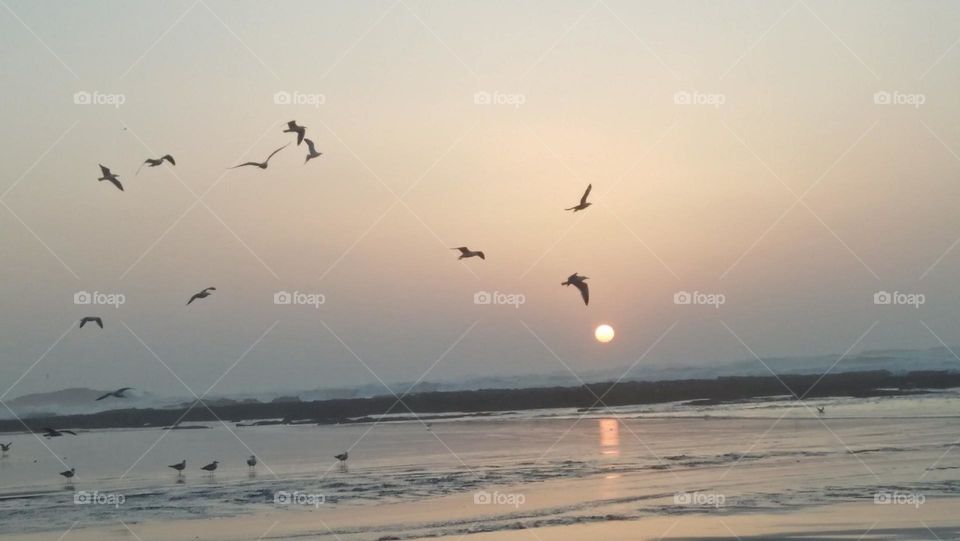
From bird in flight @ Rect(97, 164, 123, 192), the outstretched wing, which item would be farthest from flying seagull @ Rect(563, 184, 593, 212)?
bird in flight @ Rect(97, 164, 123, 192)

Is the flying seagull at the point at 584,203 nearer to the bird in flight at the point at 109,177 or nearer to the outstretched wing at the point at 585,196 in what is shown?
the outstretched wing at the point at 585,196

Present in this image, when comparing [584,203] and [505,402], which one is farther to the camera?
[505,402]

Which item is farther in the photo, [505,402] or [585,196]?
[505,402]

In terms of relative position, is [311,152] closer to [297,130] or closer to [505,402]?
[297,130]

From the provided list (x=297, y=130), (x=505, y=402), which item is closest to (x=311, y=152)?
(x=297, y=130)

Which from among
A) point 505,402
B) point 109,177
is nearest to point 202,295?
point 109,177

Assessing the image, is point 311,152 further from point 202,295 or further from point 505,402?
point 505,402

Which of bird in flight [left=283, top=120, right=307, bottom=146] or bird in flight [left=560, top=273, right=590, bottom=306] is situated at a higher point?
bird in flight [left=283, top=120, right=307, bottom=146]

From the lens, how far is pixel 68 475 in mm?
31359

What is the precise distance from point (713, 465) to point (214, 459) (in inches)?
646

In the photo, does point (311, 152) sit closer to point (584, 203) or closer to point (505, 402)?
point (584, 203)

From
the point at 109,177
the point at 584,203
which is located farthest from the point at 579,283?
the point at 109,177

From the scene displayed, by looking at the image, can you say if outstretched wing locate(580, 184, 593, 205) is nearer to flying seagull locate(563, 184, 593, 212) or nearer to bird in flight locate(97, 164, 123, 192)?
flying seagull locate(563, 184, 593, 212)

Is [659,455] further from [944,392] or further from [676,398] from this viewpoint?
[676,398]
